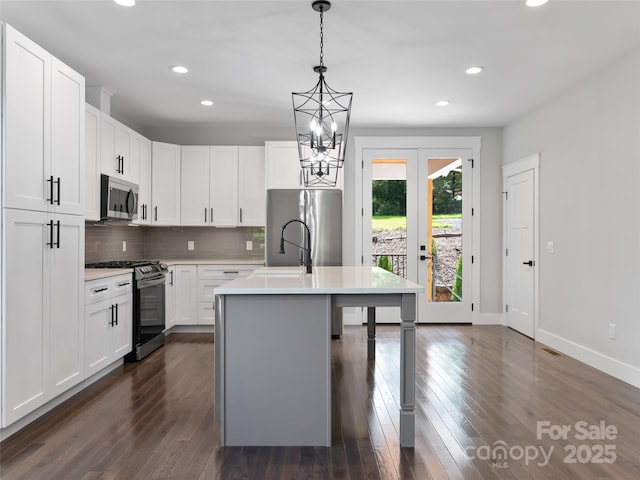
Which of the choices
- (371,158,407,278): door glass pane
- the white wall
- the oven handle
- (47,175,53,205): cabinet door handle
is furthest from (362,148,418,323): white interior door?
(47,175,53,205): cabinet door handle

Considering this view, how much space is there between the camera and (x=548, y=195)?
474cm

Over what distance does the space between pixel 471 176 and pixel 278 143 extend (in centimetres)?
262

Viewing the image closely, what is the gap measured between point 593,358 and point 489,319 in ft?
6.46

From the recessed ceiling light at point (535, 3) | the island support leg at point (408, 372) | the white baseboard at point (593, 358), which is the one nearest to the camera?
the island support leg at point (408, 372)

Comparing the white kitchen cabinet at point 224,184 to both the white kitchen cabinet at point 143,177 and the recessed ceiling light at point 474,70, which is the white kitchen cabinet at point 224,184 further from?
the recessed ceiling light at point 474,70

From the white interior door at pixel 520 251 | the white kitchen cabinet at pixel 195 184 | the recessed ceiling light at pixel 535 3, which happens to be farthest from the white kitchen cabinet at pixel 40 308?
the white interior door at pixel 520 251

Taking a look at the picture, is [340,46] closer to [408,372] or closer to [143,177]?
[408,372]

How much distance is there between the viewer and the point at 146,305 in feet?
14.1

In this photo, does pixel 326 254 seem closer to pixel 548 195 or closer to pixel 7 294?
pixel 548 195

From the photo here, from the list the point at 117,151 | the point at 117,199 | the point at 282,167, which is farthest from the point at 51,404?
the point at 282,167

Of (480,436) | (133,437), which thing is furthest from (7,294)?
(480,436)

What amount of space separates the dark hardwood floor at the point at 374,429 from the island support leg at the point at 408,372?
9 cm

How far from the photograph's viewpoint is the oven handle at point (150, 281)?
414 cm

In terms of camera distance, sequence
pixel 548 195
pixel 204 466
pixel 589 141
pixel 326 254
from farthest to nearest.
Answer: pixel 326 254, pixel 548 195, pixel 589 141, pixel 204 466
